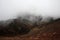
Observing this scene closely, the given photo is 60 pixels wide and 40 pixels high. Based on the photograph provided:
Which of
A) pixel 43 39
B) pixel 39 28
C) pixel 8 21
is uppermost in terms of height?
pixel 8 21

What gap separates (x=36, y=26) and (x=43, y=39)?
0.14 metres

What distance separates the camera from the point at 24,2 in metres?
1.21

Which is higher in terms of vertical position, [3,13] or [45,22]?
[3,13]

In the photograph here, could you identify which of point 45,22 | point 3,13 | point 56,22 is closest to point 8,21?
point 3,13

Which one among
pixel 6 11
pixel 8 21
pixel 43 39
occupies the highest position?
pixel 6 11

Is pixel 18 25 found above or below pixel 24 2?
below

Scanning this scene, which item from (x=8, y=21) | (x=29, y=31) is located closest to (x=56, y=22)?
(x=29, y=31)

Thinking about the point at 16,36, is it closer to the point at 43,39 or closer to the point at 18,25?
the point at 18,25

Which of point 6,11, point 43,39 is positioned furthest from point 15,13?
point 43,39

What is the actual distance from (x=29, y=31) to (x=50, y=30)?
21 centimetres

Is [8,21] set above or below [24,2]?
below

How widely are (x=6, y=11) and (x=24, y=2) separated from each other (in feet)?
0.70

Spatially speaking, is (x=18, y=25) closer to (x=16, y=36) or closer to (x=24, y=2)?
(x=16, y=36)

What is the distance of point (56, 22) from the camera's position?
44.8 inches
